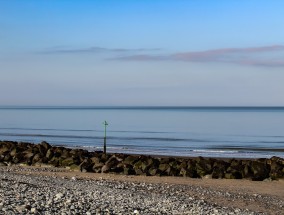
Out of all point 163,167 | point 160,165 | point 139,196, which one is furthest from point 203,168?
point 139,196

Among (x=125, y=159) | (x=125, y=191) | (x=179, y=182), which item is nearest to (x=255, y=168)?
(x=179, y=182)

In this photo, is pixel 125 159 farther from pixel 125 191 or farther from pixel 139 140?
pixel 139 140

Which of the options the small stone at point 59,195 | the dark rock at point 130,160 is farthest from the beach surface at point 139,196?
the dark rock at point 130,160

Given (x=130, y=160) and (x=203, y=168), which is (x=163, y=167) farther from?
(x=130, y=160)

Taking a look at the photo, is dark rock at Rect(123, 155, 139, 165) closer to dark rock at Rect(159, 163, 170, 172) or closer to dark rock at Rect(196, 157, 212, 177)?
dark rock at Rect(159, 163, 170, 172)

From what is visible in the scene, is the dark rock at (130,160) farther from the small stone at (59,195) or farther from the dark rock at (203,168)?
the small stone at (59,195)

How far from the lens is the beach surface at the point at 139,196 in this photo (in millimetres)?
10691

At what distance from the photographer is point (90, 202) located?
37.6ft

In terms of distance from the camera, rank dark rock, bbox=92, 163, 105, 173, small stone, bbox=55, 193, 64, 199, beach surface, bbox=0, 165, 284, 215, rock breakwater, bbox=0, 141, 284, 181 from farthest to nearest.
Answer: dark rock, bbox=92, 163, 105, 173
rock breakwater, bbox=0, 141, 284, 181
small stone, bbox=55, 193, 64, 199
beach surface, bbox=0, 165, 284, 215

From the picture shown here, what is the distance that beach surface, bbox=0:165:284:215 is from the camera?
10.7 metres

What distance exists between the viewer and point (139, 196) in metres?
13.4

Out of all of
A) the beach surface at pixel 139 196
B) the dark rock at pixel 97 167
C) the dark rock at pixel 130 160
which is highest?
the dark rock at pixel 130 160

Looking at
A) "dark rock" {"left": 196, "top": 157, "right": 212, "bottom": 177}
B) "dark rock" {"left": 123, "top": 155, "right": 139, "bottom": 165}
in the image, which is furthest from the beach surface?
"dark rock" {"left": 123, "top": 155, "right": 139, "bottom": 165}

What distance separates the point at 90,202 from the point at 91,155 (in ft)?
41.6
